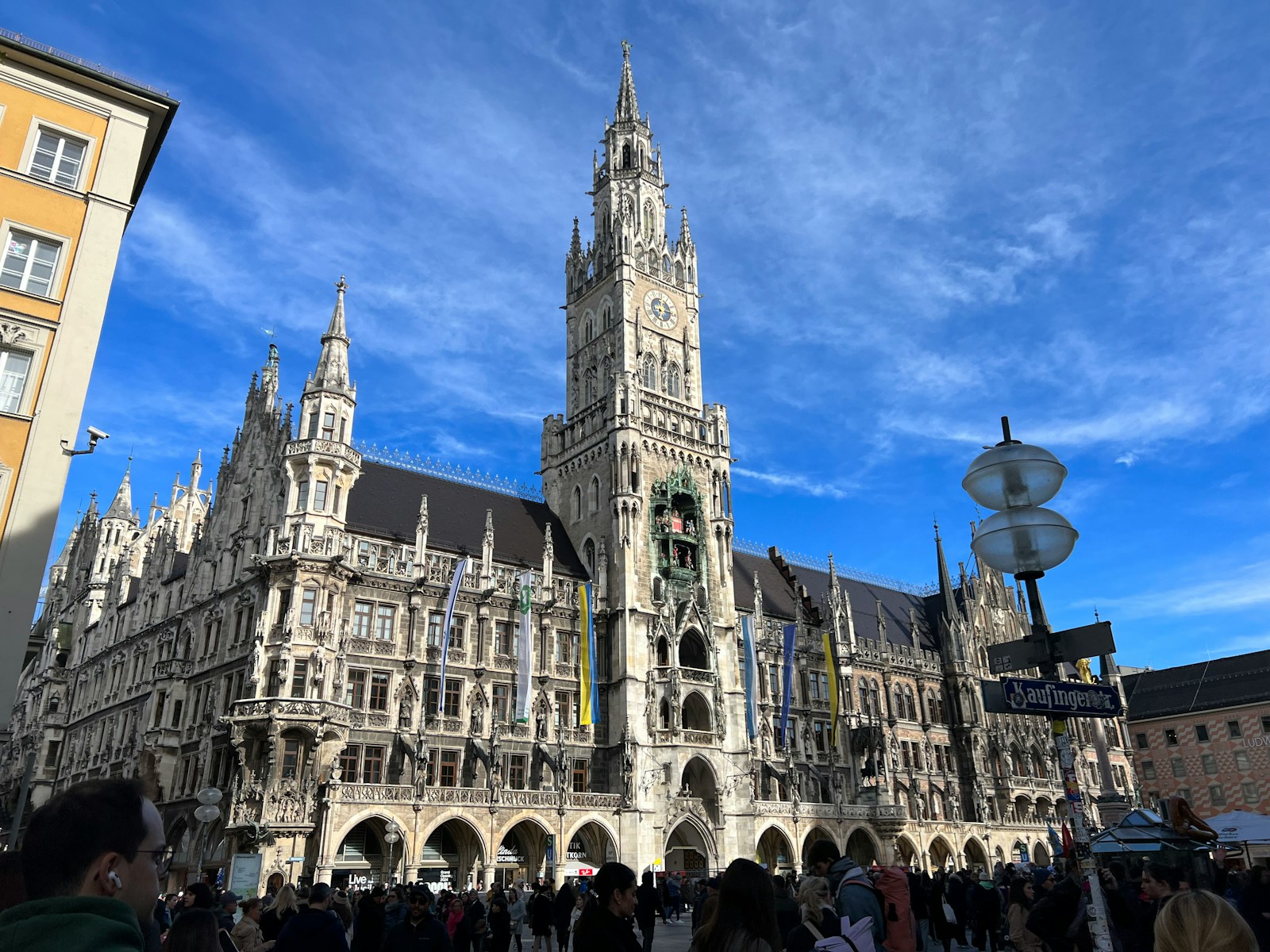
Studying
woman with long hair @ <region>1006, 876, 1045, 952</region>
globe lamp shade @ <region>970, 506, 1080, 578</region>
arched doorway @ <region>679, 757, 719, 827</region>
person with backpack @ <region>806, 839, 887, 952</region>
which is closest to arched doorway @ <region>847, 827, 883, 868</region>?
arched doorway @ <region>679, 757, 719, 827</region>

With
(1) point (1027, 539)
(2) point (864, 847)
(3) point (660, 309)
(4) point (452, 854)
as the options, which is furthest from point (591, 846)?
(1) point (1027, 539)

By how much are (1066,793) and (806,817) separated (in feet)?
145

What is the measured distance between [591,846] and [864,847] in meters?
20.7

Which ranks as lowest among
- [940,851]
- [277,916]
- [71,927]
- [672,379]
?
[940,851]

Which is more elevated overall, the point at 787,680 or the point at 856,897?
the point at 787,680

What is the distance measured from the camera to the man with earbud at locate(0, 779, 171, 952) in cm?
253

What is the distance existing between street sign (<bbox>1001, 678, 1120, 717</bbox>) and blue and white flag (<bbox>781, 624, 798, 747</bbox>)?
142 feet

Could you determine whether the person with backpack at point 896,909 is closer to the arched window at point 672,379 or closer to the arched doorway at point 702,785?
the arched doorway at point 702,785

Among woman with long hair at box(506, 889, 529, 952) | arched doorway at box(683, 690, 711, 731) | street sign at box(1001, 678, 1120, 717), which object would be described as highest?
arched doorway at box(683, 690, 711, 731)

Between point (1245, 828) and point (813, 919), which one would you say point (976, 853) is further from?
point (813, 919)

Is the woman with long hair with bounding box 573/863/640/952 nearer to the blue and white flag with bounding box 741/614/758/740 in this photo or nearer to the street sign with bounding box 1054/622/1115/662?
the street sign with bounding box 1054/622/1115/662

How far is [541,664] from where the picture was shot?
4466 centimetres

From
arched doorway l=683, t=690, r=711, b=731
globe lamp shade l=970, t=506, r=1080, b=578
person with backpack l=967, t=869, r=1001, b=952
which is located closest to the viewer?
globe lamp shade l=970, t=506, r=1080, b=578

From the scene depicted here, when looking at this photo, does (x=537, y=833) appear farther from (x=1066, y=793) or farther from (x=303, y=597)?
(x=1066, y=793)
